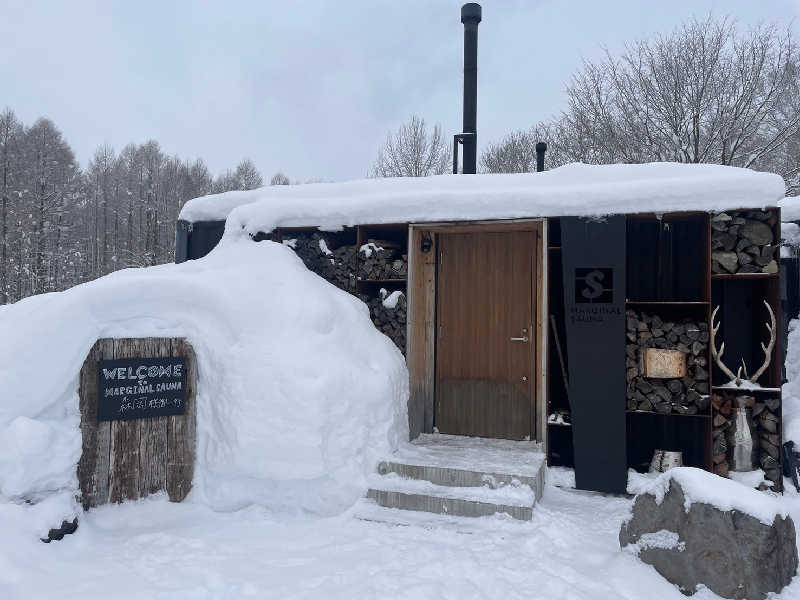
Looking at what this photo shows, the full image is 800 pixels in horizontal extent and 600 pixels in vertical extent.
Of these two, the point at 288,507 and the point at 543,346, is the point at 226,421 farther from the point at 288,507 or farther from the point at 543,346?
the point at 543,346

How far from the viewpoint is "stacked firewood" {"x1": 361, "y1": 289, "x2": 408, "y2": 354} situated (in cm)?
614

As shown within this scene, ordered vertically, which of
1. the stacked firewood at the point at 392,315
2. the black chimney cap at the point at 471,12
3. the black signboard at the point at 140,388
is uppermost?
the black chimney cap at the point at 471,12

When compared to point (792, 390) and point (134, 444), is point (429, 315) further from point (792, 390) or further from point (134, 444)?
point (792, 390)

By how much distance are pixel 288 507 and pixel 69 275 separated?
27644 mm

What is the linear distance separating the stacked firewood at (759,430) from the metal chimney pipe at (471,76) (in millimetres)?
5407

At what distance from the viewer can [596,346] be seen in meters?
5.34

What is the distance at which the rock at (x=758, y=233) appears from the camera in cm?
499

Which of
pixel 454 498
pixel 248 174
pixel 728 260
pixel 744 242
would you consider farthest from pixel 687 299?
pixel 248 174

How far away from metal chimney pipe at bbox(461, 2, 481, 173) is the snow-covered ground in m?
6.28

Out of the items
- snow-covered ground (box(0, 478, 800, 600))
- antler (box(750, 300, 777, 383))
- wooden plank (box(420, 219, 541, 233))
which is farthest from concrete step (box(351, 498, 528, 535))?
wooden plank (box(420, 219, 541, 233))

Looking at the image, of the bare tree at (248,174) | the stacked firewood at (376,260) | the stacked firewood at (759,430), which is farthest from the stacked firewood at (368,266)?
the bare tree at (248,174)

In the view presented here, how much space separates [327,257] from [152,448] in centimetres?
300

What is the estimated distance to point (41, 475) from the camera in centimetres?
380

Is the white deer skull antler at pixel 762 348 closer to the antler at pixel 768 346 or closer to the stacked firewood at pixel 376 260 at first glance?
the antler at pixel 768 346
